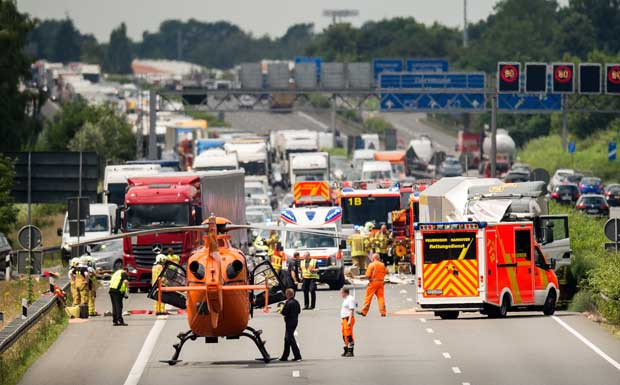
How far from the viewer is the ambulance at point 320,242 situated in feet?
160

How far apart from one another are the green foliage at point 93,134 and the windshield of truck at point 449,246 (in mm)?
74777

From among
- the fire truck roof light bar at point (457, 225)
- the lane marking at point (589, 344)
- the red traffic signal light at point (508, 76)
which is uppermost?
the red traffic signal light at point (508, 76)

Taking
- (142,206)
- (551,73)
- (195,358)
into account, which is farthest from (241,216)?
(551,73)

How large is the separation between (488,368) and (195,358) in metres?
6.06

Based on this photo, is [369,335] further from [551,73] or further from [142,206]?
[551,73]

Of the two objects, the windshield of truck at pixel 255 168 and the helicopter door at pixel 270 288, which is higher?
the windshield of truck at pixel 255 168

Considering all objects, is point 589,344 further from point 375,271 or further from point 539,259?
point 375,271

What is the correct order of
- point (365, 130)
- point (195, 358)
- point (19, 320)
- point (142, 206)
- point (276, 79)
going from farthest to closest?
point (365, 130) → point (276, 79) → point (142, 206) → point (19, 320) → point (195, 358)

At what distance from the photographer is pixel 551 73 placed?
94.9 m

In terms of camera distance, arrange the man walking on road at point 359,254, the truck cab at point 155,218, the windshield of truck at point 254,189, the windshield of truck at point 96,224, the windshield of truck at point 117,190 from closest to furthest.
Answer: the truck cab at point 155,218, the man walking on road at point 359,254, the windshield of truck at point 96,224, the windshield of truck at point 117,190, the windshield of truck at point 254,189

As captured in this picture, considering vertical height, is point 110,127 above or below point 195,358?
above

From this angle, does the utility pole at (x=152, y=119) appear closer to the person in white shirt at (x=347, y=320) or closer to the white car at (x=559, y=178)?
the white car at (x=559, y=178)

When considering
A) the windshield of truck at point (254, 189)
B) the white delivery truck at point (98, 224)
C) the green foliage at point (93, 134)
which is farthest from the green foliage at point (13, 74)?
the white delivery truck at point (98, 224)

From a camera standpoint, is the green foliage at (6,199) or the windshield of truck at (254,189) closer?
the green foliage at (6,199)
